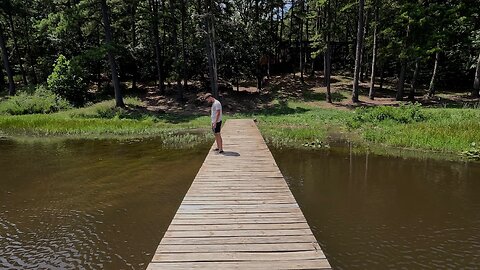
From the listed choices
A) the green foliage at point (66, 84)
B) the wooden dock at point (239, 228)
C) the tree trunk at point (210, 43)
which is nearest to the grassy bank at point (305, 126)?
the green foliage at point (66, 84)

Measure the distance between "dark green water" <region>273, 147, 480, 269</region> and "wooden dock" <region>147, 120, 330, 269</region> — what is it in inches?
48.4

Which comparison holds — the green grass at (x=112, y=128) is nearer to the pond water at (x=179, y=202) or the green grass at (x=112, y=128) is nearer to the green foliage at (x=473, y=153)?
the pond water at (x=179, y=202)

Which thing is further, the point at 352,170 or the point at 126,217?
the point at 352,170

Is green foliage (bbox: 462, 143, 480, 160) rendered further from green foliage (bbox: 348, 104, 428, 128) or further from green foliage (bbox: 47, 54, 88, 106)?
green foliage (bbox: 47, 54, 88, 106)

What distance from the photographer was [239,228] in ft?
17.7

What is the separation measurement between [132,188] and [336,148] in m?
8.88

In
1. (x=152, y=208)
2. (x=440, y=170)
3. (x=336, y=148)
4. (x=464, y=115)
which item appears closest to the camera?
(x=152, y=208)

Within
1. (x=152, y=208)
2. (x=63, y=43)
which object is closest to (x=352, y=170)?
(x=152, y=208)

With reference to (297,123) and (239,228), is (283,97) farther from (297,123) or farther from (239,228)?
(239,228)

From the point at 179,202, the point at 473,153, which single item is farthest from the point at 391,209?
the point at 473,153

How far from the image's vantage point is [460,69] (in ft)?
118

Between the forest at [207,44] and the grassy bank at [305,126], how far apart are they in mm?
4835

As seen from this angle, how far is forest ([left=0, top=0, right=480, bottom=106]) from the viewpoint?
2717cm

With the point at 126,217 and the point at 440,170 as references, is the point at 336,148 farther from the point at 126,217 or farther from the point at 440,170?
the point at 126,217
